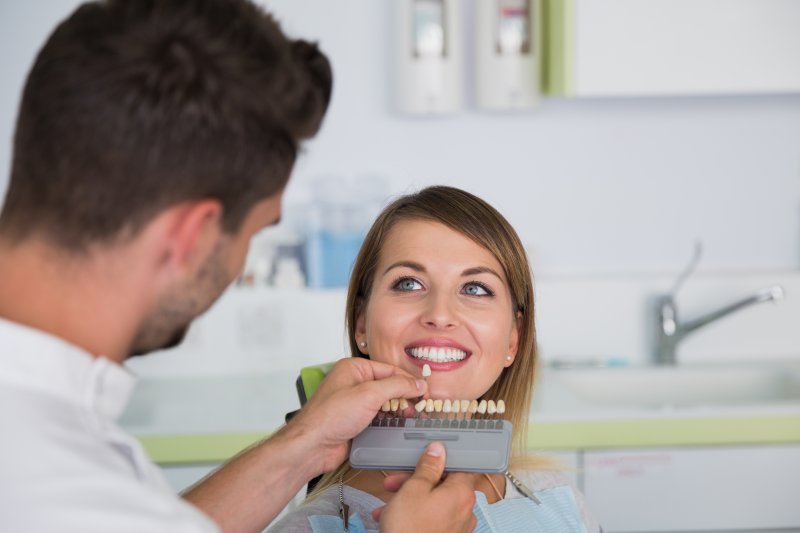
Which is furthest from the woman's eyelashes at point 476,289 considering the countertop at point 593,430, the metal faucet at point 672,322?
the metal faucet at point 672,322

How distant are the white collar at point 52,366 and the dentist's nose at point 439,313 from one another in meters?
0.69

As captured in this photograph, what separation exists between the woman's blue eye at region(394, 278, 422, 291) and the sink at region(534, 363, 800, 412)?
1.44 metres

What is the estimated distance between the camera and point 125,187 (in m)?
0.98

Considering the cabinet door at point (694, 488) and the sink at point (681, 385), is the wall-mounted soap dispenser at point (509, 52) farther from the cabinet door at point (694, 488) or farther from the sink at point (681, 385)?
the cabinet door at point (694, 488)

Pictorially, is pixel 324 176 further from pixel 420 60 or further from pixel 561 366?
pixel 561 366

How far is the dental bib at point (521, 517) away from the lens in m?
1.53

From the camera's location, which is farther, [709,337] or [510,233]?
[709,337]

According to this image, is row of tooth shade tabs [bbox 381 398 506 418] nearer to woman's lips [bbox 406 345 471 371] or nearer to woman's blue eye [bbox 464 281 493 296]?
woman's lips [bbox 406 345 471 371]

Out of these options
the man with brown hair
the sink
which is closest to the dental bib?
the man with brown hair

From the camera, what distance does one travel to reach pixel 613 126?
3266mm

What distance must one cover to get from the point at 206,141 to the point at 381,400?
574 mm

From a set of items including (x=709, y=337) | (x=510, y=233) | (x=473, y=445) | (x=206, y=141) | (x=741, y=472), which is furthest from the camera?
(x=709, y=337)

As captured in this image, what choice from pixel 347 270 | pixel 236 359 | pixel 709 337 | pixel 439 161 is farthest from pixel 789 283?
pixel 236 359

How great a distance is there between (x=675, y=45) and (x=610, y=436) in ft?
3.54
